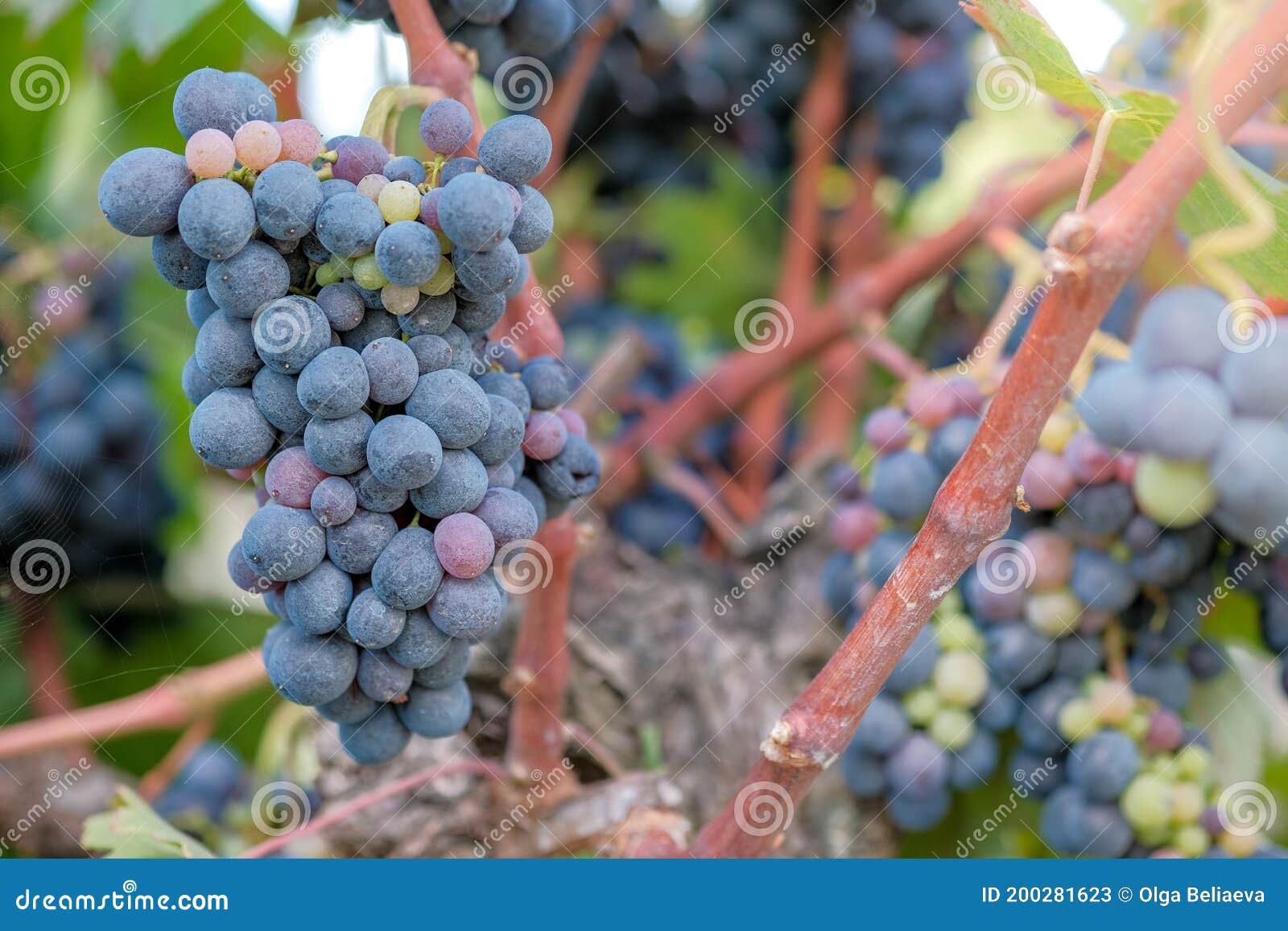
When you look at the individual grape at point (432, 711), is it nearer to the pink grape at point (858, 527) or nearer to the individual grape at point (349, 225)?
the individual grape at point (349, 225)

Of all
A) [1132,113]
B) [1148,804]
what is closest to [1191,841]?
[1148,804]

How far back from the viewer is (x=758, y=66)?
1226 mm

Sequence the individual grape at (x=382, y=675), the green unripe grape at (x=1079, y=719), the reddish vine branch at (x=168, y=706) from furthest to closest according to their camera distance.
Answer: the reddish vine branch at (x=168, y=706)
the green unripe grape at (x=1079, y=719)
the individual grape at (x=382, y=675)

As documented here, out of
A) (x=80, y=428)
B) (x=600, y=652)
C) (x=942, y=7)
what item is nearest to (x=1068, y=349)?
(x=600, y=652)

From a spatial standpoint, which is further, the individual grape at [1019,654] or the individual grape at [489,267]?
the individual grape at [1019,654]

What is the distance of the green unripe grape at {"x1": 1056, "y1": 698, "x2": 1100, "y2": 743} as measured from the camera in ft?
2.70

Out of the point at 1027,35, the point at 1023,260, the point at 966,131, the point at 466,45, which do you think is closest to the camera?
the point at 1027,35

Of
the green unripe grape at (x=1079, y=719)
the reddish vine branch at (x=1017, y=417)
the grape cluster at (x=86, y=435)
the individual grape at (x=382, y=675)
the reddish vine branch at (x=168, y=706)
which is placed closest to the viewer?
the reddish vine branch at (x=1017, y=417)

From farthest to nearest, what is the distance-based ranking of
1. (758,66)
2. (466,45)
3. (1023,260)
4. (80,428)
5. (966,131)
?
(966,131)
(758,66)
(80,428)
(1023,260)
(466,45)

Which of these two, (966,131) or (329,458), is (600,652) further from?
(966,131)

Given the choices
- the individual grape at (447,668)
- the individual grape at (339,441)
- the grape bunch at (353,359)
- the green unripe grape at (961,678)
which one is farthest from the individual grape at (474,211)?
the green unripe grape at (961,678)

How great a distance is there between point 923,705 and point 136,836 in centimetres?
56

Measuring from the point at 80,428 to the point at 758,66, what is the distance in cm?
81

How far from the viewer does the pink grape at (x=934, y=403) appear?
853 millimetres
